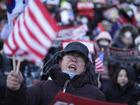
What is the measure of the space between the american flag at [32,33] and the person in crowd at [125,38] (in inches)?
69.5

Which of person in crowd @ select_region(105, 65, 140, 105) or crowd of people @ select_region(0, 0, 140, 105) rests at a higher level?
crowd of people @ select_region(0, 0, 140, 105)

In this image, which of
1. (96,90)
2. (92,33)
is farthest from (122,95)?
(92,33)

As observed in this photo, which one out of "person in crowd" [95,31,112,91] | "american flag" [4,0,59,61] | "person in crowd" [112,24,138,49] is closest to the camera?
"person in crowd" [95,31,112,91]

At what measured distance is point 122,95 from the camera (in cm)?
948

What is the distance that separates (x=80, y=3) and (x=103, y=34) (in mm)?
4302

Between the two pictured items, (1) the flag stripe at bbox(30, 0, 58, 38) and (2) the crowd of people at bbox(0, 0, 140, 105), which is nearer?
(2) the crowd of people at bbox(0, 0, 140, 105)

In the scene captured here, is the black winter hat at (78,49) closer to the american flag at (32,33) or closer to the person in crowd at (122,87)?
the person in crowd at (122,87)

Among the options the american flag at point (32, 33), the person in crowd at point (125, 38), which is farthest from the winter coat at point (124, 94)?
the person in crowd at point (125, 38)

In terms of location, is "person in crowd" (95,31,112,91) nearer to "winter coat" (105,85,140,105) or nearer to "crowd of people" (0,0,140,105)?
"crowd of people" (0,0,140,105)

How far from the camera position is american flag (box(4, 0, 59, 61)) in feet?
35.5

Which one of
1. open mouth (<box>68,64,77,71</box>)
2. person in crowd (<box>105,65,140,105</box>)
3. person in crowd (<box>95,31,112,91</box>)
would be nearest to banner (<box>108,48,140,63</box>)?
person in crowd (<box>95,31,112,91</box>)

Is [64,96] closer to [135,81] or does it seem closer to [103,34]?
[135,81]

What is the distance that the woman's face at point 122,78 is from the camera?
9617 millimetres

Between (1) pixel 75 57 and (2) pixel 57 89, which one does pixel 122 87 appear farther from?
(2) pixel 57 89
